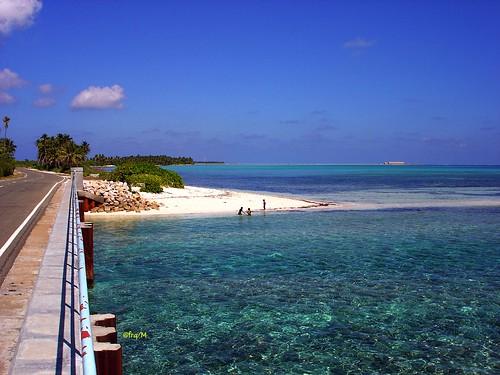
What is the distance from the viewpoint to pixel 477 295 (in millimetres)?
16812

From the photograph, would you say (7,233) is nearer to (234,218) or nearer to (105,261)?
(105,261)

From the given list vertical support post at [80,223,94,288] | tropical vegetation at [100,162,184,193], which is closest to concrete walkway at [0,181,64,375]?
vertical support post at [80,223,94,288]

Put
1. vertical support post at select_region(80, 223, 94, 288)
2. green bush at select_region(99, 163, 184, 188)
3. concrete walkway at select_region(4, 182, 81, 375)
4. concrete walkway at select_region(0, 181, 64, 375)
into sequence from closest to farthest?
1. concrete walkway at select_region(4, 182, 81, 375)
2. concrete walkway at select_region(0, 181, 64, 375)
3. vertical support post at select_region(80, 223, 94, 288)
4. green bush at select_region(99, 163, 184, 188)

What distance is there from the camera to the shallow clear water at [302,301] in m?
11.6

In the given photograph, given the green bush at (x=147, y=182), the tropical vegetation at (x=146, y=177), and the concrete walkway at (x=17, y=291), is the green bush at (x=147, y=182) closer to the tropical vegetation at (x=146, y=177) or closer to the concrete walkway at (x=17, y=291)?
the tropical vegetation at (x=146, y=177)

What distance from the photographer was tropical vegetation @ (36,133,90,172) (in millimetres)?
117938

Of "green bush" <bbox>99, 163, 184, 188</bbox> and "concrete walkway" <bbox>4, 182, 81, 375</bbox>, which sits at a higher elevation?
"green bush" <bbox>99, 163, 184, 188</bbox>

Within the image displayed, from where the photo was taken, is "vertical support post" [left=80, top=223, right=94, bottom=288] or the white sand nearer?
"vertical support post" [left=80, top=223, right=94, bottom=288]

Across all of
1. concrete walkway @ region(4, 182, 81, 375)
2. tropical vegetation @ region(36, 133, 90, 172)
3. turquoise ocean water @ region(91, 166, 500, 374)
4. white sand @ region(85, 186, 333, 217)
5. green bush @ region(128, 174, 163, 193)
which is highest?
tropical vegetation @ region(36, 133, 90, 172)

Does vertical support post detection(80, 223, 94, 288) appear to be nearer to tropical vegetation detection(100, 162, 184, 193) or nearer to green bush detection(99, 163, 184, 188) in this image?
tropical vegetation detection(100, 162, 184, 193)

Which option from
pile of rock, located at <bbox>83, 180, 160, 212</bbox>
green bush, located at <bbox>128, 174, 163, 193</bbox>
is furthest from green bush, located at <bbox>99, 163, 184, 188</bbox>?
pile of rock, located at <bbox>83, 180, 160, 212</bbox>

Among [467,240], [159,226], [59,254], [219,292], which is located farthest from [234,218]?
[59,254]

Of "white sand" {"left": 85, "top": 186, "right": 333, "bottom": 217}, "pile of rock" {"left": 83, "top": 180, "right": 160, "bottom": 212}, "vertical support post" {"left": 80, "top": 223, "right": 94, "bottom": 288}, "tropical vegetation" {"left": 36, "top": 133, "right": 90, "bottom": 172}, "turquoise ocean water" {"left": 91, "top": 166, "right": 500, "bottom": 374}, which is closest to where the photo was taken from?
"turquoise ocean water" {"left": 91, "top": 166, "right": 500, "bottom": 374}

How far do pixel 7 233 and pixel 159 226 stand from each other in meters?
16.0
